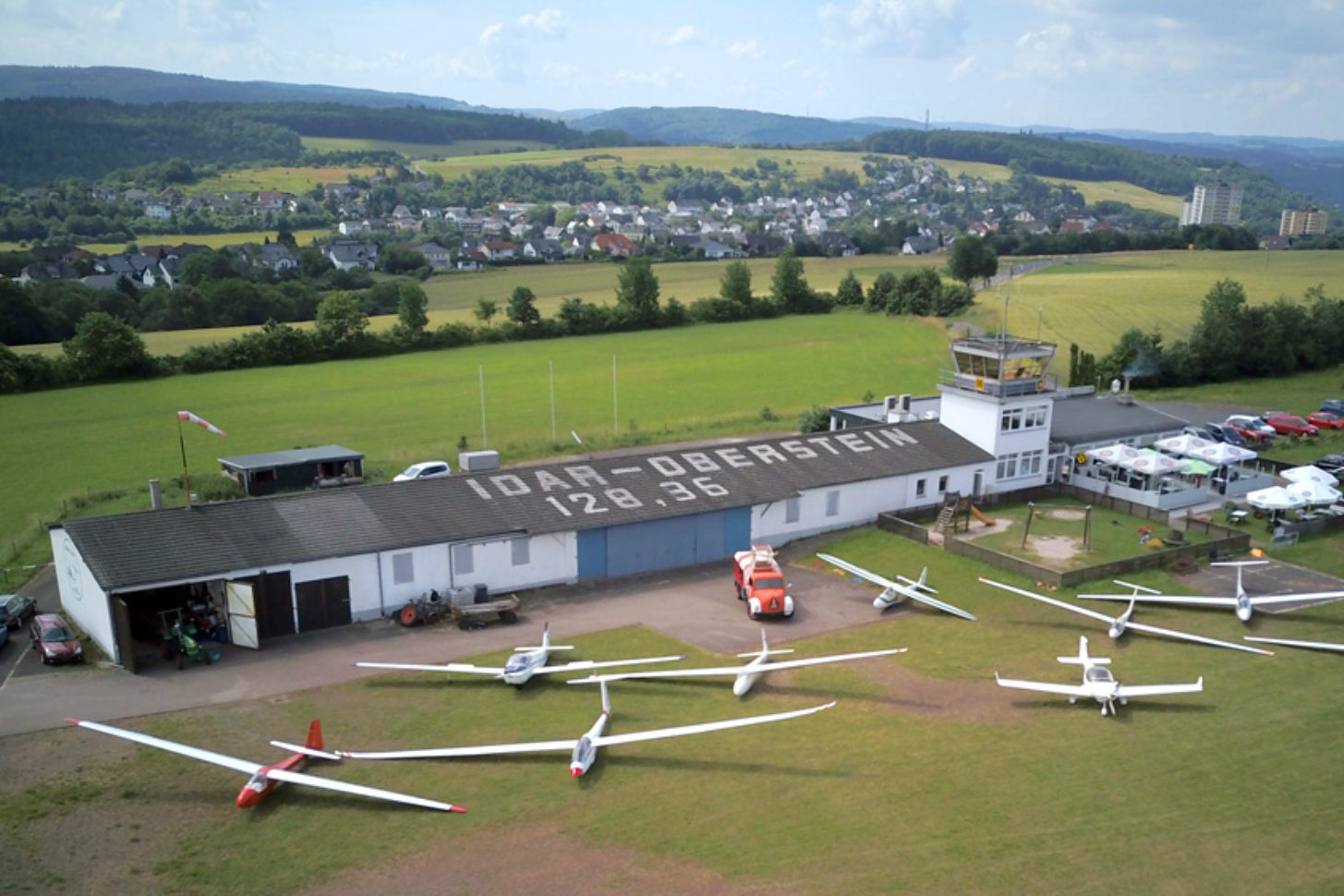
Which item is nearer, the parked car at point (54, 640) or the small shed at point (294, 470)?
the parked car at point (54, 640)

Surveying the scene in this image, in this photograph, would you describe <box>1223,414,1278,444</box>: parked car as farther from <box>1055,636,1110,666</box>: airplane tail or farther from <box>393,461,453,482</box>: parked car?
<box>393,461,453,482</box>: parked car

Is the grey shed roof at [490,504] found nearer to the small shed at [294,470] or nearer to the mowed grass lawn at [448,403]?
the small shed at [294,470]

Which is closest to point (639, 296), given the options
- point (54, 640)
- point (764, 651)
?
point (764, 651)

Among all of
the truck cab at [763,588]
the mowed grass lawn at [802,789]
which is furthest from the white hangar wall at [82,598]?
the truck cab at [763,588]

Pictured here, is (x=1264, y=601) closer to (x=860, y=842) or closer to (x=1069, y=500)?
(x=1069, y=500)

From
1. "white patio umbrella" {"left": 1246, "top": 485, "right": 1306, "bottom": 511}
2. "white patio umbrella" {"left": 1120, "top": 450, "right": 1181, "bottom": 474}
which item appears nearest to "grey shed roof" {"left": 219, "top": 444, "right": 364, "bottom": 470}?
"white patio umbrella" {"left": 1120, "top": 450, "right": 1181, "bottom": 474}

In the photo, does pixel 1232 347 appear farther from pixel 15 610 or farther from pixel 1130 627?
pixel 15 610
